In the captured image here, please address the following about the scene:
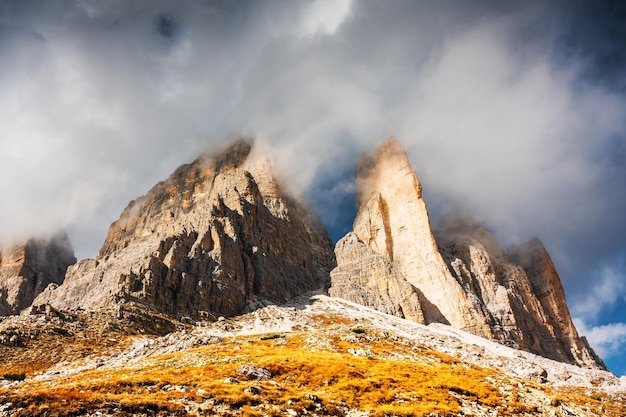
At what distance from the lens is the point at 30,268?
162625 mm

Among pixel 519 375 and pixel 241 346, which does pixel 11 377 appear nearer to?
pixel 241 346

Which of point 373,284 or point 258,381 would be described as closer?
point 258,381

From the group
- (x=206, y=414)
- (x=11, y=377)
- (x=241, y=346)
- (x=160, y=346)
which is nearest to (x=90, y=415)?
(x=206, y=414)

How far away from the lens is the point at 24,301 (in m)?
145

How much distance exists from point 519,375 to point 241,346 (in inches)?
1368

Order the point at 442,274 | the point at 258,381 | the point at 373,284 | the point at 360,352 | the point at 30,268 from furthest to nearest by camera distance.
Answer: the point at 30,268
the point at 373,284
the point at 442,274
the point at 360,352
the point at 258,381

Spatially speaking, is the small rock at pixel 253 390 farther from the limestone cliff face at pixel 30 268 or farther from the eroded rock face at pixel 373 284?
the limestone cliff face at pixel 30 268

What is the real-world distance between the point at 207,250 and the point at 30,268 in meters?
97.5

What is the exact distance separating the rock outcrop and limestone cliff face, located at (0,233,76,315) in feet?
371

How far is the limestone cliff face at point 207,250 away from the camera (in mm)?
93688

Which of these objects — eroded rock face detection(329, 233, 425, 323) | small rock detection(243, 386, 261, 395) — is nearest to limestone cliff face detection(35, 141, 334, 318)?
eroded rock face detection(329, 233, 425, 323)

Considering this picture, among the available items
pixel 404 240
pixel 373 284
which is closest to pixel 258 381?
pixel 373 284

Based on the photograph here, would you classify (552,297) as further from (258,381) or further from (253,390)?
(253,390)

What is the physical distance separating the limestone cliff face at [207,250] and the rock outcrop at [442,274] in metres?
20.4
